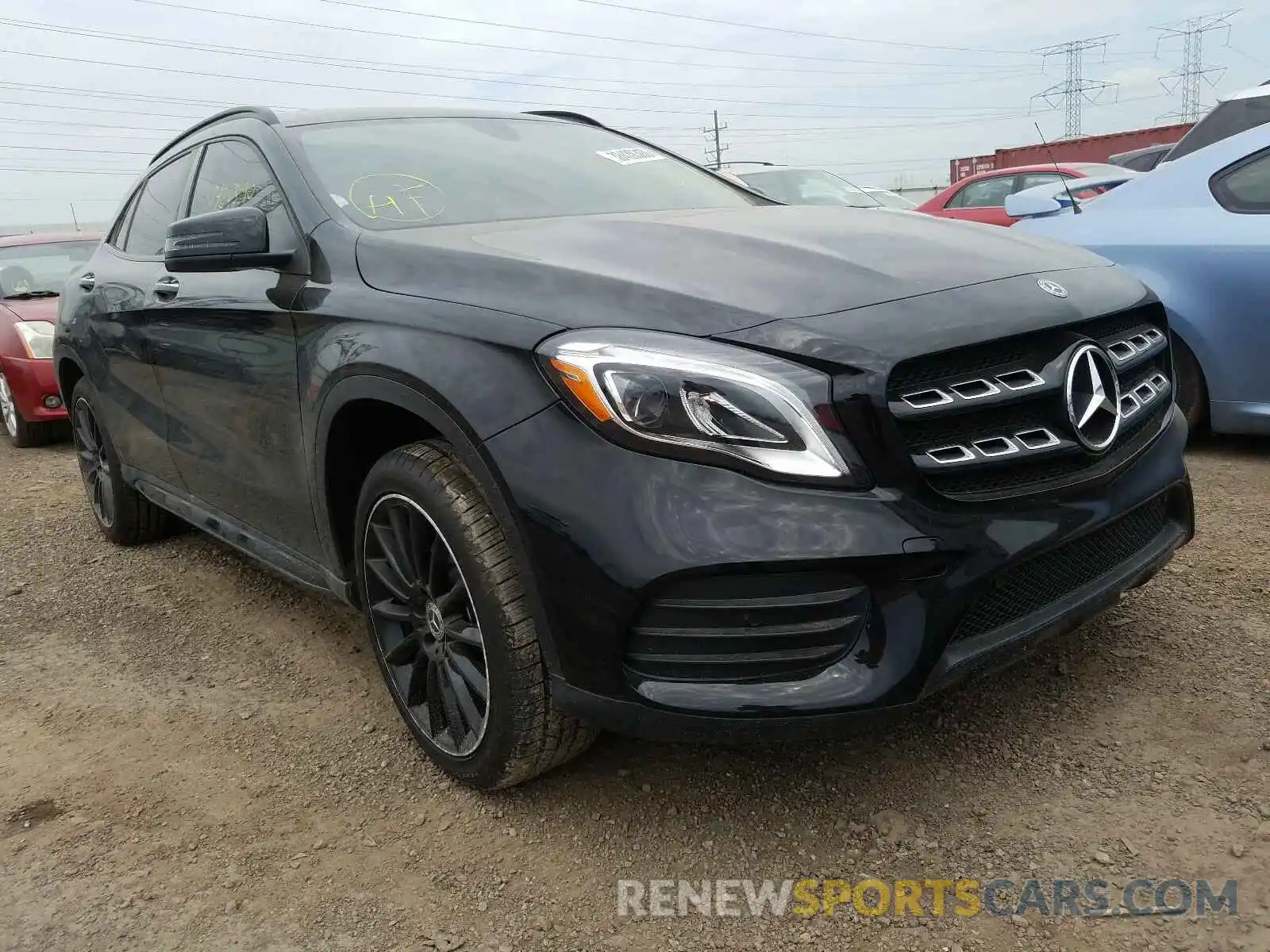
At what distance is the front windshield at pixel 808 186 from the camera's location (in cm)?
813

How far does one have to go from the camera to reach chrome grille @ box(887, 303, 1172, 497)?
1756 mm

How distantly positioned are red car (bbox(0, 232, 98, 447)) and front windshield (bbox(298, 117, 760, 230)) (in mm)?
4141

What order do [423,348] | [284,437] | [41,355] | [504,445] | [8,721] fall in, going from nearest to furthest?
1. [504,445]
2. [423,348]
3. [284,437]
4. [8,721]
5. [41,355]

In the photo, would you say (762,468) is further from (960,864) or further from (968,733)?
(968,733)

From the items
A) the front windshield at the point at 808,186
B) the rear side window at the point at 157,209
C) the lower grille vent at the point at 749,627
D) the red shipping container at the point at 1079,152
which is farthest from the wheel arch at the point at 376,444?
the red shipping container at the point at 1079,152

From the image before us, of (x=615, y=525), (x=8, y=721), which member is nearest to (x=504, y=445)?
(x=615, y=525)

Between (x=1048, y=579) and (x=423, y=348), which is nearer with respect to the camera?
(x=1048, y=579)

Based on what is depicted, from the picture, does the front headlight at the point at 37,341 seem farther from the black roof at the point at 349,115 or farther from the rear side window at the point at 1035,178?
the rear side window at the point at 1035,178

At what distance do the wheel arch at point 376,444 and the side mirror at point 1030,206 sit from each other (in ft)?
10.1

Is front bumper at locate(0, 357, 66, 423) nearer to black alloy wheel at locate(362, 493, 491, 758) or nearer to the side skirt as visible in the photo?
the side skirt

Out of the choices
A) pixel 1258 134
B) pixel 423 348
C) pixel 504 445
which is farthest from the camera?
pixel 1258 134

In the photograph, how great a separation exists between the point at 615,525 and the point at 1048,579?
853mm

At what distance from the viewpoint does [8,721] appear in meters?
2.84

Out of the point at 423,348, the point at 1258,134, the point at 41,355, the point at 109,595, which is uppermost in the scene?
the point at 1258,134
